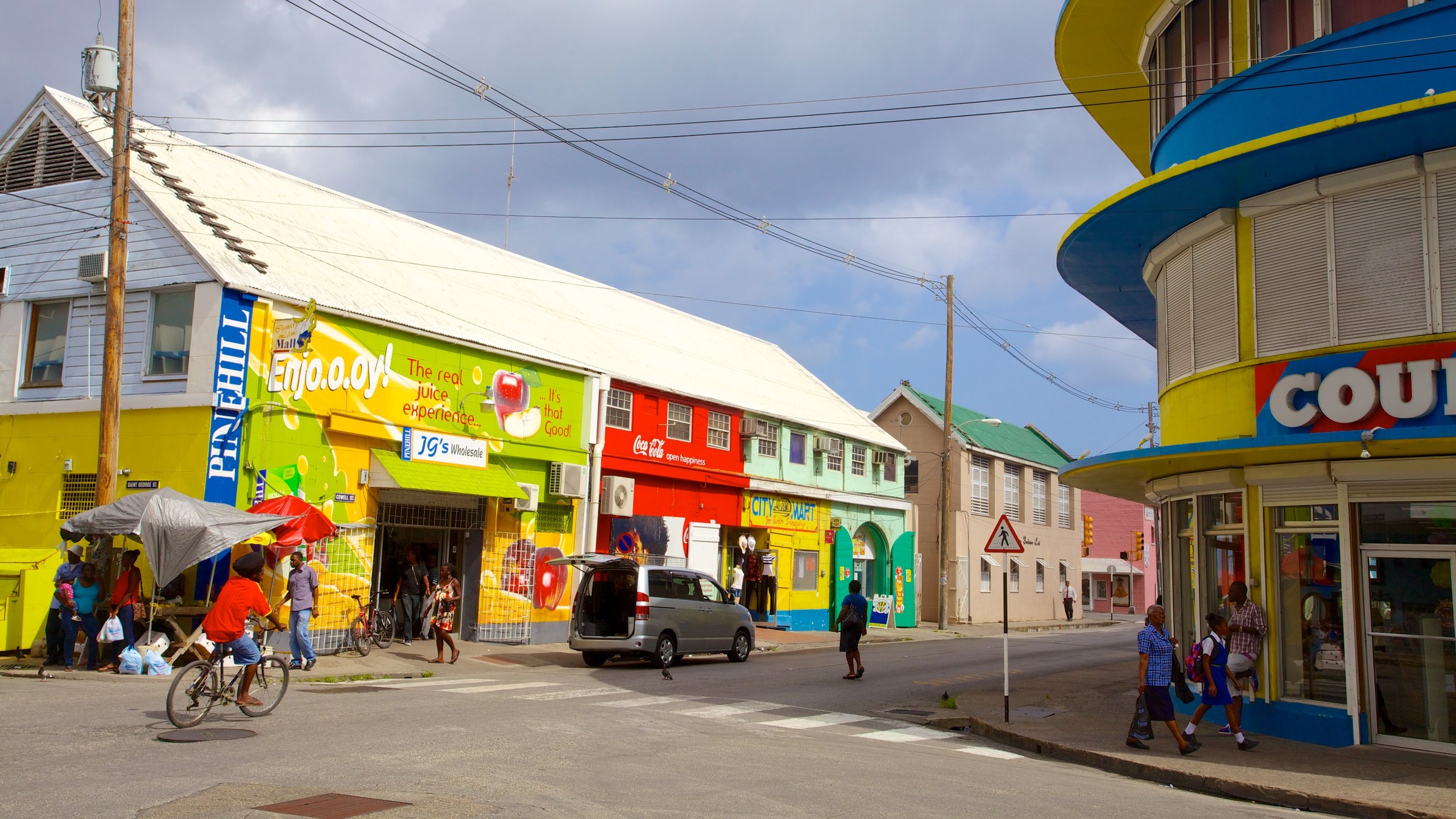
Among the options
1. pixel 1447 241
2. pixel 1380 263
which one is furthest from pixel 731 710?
pixel 1447 241

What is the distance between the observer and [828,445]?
3466 cm

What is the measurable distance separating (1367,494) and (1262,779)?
3.76 m

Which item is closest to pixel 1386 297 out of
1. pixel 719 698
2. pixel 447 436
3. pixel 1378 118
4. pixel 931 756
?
pixel 1378 118

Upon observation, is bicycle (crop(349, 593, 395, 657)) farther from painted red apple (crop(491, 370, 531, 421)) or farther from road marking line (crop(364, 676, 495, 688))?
painted red apple (crop(491, 370, 531, 421))

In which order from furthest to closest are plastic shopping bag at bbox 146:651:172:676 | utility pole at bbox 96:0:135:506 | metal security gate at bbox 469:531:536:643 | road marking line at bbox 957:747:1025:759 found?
1. metal security gate at bbox 469:531:536:643
2. utility pole at bbox 96:0:135:506
3. plastic shopping bag at bbox 146:651:172:676
4. road marking line at bbox 957:747:1025:759

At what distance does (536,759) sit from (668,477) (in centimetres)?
1813

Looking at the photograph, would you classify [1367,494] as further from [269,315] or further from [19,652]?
[19,652]

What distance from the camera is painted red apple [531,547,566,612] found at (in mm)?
23781

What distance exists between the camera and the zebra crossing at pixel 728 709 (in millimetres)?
13000

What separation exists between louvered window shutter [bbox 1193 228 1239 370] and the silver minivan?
10032mm

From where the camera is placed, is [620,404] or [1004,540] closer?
[1004,540]

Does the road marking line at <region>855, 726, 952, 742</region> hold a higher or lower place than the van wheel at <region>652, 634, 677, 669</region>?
lower

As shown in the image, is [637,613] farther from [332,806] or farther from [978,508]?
[978,508]

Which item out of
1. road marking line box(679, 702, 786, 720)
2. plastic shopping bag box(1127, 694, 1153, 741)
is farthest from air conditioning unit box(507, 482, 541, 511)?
plastic shopping bag box(1127, 694, 1153, 741)
